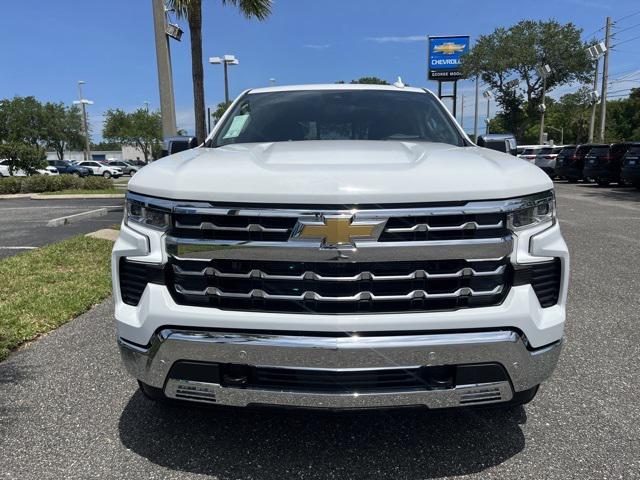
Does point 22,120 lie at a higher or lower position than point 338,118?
higher

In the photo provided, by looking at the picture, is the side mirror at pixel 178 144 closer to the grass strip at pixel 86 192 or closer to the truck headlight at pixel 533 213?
the truck headlight at pixel 533 213

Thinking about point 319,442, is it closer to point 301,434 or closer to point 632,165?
point 301,434

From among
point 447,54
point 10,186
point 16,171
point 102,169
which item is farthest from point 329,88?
point 447,54

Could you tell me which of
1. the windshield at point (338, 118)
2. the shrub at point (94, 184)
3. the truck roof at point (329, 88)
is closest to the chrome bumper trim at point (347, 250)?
the windshield at point (338, 118)

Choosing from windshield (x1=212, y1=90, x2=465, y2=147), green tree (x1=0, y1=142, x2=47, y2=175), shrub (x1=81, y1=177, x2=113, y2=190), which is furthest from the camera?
green tree (x1=0, y1=142, x2=47, y2=175)

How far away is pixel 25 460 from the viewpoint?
8.41 feet

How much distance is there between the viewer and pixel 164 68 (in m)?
10.4

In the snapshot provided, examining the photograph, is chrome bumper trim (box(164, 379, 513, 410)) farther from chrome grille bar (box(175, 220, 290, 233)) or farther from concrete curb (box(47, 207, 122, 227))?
concrete curb (box(47, 207, 122, 227))

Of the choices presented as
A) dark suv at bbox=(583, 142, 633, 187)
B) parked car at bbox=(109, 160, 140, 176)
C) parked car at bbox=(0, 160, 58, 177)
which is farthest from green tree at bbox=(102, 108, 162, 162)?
dark suv at bbox=(583, 142, 633, 187)

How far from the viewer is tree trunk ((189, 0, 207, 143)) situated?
11852mm

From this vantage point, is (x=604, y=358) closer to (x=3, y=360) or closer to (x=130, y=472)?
(x=130, y=472)

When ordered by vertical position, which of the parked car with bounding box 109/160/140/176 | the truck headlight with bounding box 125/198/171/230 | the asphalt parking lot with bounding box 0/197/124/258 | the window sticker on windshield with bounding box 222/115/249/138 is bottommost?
the parked car with bounding box 109/160/140/176

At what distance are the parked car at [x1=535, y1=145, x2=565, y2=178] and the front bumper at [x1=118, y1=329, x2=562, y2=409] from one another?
26.9 m

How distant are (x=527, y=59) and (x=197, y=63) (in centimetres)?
4383
